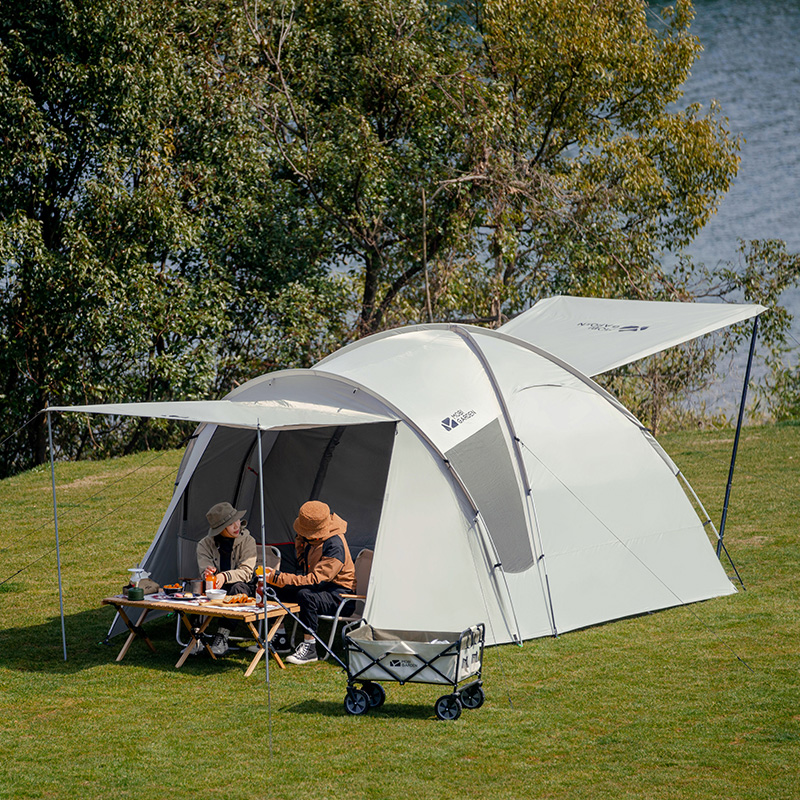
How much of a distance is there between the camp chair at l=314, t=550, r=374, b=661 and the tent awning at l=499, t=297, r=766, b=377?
228 cm

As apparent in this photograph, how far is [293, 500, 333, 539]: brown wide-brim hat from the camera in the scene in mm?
7648

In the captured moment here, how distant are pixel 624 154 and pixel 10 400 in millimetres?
11228

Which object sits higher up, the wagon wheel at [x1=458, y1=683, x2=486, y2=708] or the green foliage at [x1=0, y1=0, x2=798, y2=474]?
the green foliage at [x1=0, y1=0, x2=798, y2=474]

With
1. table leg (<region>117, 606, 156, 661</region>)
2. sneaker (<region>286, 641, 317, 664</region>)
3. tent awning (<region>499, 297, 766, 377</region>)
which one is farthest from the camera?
tent awning (<region>499, 297, 766, 377</region>)

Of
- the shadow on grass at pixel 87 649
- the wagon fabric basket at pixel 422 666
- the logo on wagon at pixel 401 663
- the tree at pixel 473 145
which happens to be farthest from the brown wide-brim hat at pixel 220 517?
the tree at pixel 473 145

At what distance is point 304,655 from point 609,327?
154 inches

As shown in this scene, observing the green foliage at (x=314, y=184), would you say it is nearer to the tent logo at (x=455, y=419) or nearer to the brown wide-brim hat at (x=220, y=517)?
the brown wide-brim hat at (x=220, y=517)

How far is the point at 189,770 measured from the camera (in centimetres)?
557

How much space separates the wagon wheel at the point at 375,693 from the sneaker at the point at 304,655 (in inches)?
43.2

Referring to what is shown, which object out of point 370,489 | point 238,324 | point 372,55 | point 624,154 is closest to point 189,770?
point 370,489

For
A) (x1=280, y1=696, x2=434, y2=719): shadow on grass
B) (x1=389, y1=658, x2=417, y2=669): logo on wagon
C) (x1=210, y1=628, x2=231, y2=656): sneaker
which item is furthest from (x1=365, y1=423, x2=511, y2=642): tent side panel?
(x1=210, y1=628, x2=231, y2=656): sneaker

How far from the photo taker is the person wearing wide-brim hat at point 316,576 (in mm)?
→ 7493

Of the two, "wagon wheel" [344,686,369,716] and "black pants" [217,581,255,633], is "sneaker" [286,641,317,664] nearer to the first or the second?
"black pants" [217,581,255,633]

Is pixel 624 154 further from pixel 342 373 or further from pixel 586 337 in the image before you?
pixel 342 373
